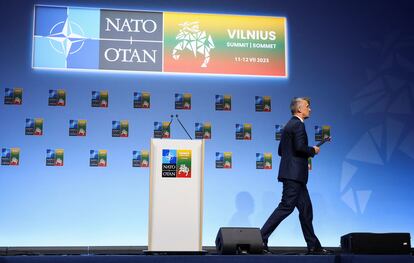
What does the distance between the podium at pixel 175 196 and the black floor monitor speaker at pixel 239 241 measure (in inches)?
12.6

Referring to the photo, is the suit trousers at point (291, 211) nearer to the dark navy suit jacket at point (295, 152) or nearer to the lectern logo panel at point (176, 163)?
the dark navy suit jacket at point (295, 152)

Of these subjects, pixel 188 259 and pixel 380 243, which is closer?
pixel 188 259

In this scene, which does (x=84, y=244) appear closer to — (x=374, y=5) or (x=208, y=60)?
(x=208, y=60)

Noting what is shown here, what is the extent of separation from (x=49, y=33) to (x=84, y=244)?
2280 mm

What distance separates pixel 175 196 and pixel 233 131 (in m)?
2.61

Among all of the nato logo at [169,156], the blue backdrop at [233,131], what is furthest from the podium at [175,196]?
the blue backdrop at [233,131]

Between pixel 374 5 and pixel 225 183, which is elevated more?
pixel 374 5

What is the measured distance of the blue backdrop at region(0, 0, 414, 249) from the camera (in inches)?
257

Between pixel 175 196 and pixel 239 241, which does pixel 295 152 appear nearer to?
pixel 239 241

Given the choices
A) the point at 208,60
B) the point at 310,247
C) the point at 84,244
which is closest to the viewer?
the point at 310,247

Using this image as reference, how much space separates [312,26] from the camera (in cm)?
710

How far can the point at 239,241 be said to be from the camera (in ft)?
15.0

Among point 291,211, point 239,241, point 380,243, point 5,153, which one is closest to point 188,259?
point 239,241

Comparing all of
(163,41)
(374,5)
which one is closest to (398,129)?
(374,5)
